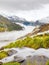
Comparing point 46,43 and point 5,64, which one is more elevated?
point 46,43

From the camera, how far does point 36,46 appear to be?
43.7 metres

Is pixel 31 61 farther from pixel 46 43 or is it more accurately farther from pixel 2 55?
pixel 46 43

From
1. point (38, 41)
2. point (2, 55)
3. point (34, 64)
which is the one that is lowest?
point (34, 64)

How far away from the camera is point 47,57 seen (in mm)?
28031

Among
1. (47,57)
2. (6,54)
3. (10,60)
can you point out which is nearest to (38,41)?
(6,54)

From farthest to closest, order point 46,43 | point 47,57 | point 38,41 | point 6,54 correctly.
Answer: point 38,41
point 46,43
point 6,54
point 47,57

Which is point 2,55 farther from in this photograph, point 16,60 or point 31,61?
point 31,61

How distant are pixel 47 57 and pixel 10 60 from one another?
5.21 meters

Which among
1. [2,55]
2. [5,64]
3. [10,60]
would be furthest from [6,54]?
[5,64]

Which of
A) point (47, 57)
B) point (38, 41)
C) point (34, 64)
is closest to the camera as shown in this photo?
point (34, 64)

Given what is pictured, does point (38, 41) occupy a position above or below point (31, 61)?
above

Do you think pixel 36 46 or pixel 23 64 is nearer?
pixel 23 64

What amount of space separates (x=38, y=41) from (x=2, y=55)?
9.57 metres

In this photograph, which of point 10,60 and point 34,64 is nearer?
point 34,64
